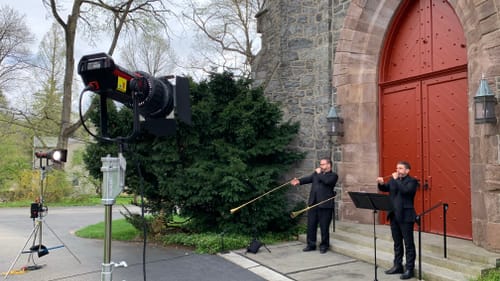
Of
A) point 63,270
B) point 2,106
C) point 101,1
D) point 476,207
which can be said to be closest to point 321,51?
point 476,207

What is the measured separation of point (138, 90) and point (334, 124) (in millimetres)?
5429

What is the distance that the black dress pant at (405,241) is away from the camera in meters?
5.24

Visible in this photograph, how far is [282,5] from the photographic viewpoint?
9.58m

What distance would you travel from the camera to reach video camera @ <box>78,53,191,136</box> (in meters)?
3.09

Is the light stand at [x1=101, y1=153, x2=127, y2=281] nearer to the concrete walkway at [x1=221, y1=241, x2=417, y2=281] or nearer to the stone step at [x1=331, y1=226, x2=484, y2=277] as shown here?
the concrete walkway at [x1=221, y1=241, x2=417, y2=281]

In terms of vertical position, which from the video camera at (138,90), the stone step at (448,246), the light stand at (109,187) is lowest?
the stone step at (448,246)

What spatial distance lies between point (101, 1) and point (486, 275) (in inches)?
778

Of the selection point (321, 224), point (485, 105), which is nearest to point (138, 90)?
point (485, 105)

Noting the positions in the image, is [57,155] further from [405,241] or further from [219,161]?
[405,241]

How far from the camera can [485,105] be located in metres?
5.32

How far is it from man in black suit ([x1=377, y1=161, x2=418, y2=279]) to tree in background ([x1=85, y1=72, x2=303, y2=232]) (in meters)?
2.62

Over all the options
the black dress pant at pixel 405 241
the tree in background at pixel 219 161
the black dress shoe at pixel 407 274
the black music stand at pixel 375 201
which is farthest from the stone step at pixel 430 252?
the tree in background at pixel 219 161

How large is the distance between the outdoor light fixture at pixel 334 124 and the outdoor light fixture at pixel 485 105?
3003 mm

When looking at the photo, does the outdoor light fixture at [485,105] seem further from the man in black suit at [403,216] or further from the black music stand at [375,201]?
the black music stand at [375,201]
